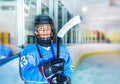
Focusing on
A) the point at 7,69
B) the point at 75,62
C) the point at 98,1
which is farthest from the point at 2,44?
the point at 98,1

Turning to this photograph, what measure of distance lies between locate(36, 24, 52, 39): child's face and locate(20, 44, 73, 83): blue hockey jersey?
70mm

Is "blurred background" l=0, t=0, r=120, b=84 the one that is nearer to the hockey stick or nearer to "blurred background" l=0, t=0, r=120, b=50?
"blurred background" l=0, t=0, r=120, b=50

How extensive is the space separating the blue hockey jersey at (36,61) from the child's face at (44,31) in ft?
0.23

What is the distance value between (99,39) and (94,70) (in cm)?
16

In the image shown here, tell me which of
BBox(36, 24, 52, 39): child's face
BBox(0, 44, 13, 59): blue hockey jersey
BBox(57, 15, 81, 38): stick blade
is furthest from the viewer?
BBox(0, 44, 13, 59): blue hockey jersey

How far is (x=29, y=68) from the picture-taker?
1314 millimetres

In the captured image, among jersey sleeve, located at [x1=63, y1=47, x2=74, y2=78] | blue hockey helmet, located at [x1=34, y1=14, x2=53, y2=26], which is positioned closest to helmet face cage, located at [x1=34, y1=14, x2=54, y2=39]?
blue hockey helmet, located at [x1=34, y1=14, x2=53, y2=26]

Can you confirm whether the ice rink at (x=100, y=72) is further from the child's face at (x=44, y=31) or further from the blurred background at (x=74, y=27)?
the child's face at (x=44, y=31)

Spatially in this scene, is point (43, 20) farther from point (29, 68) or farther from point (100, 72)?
point (100, 72)

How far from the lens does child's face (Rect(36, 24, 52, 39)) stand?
4.21 ft

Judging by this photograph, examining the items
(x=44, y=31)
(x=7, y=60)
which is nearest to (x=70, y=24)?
(x=44, y=31)

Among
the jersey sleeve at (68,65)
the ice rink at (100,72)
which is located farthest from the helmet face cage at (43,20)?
the ice rink at (100,72)

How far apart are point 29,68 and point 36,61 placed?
4 cm

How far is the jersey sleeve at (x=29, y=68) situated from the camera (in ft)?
4.28
